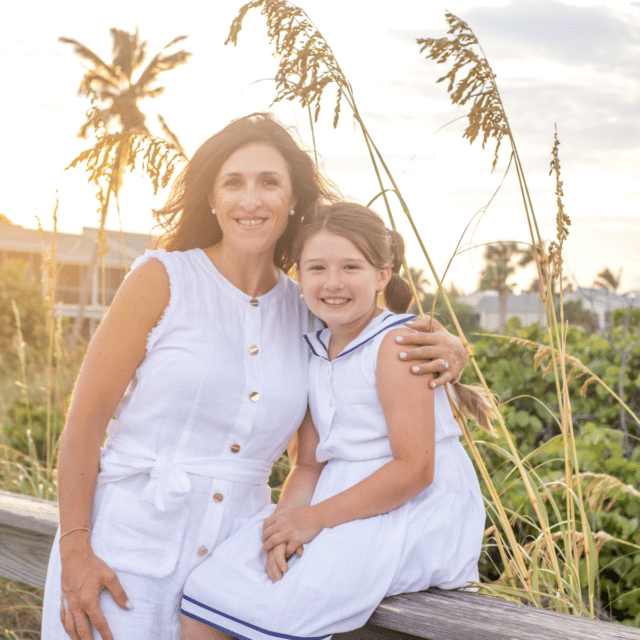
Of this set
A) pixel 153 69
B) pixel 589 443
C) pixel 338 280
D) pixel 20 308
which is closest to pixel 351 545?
pixel 338 280

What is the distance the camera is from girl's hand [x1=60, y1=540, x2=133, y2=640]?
1.69 meters

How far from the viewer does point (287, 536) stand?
1.61m

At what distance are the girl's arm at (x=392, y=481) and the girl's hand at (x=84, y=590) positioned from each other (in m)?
0.40

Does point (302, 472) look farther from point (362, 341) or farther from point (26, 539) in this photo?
point (26, 539)

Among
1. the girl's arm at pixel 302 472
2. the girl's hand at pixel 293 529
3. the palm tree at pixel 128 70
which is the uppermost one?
the palm tree at pixel 128 70

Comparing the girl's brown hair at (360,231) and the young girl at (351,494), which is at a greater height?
the girl's brown hair at (360,231)

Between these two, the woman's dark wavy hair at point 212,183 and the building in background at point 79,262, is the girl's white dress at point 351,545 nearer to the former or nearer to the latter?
the woman's dark wavy hair at point 212,183

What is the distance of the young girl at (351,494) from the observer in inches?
59.9

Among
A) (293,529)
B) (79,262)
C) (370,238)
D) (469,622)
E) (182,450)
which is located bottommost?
(469,622)

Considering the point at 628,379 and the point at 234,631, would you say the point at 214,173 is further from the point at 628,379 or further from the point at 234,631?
the point at 628,379

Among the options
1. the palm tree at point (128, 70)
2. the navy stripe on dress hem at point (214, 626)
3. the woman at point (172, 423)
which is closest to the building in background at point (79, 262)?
the palm tree at point (128, 70)

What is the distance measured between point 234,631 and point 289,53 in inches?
56.9

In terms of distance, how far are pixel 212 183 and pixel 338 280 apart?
1.88 feet

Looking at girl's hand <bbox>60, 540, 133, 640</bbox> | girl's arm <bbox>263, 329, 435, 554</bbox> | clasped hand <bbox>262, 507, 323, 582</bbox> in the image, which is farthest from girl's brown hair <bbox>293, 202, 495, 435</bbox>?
girl's hand <bbox>60, 540, 133, 640</bbox>
